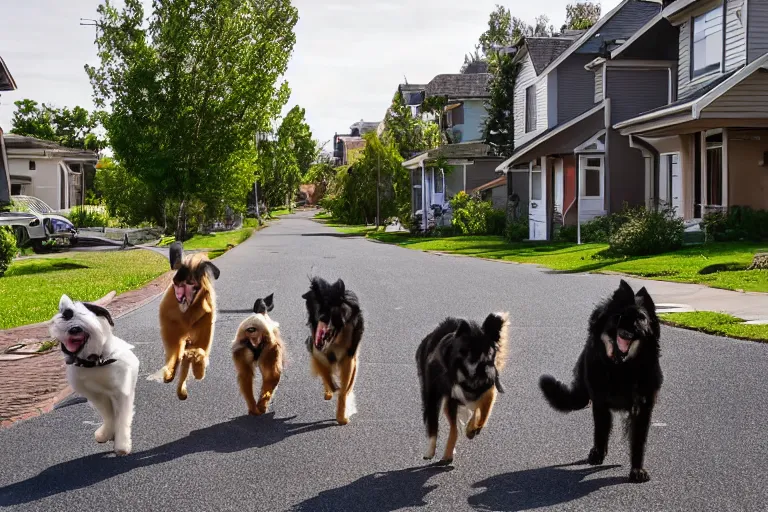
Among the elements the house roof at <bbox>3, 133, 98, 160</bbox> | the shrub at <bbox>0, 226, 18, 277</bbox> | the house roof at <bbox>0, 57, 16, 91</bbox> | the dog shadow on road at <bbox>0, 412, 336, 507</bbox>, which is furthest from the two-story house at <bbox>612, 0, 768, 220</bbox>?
the house roof at <bbox>3, 133, 98, 160</bbox>

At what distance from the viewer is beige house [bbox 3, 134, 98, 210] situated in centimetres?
5947

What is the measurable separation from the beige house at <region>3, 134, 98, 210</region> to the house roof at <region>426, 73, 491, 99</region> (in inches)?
872

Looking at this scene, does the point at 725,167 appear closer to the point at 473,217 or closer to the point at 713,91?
the point at 713,91

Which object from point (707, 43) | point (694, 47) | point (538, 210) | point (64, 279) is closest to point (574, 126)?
point (538, 210)

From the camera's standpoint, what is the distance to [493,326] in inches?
262

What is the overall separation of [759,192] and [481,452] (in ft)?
74.2

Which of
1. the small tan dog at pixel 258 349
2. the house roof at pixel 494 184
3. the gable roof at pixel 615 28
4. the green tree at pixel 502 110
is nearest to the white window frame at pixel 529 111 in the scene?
the gable roof at pixel 615 28

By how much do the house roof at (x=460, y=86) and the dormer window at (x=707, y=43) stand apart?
35.9m

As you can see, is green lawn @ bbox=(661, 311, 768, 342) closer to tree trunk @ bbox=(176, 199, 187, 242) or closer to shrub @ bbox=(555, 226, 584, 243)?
shrub @ bbox=(555, 226, 584, 243)

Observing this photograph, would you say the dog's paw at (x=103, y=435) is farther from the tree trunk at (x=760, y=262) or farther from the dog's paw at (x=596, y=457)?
the tree trunk at (x=760, y=262)

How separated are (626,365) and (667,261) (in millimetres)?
18317

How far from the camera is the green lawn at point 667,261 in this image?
2044cm

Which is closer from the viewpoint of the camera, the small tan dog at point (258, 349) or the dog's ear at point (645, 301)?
the dog's ear at point (645, 301)

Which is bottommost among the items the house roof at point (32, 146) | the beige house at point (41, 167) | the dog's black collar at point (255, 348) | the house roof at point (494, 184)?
the dog's black collar at point (255, 348)
